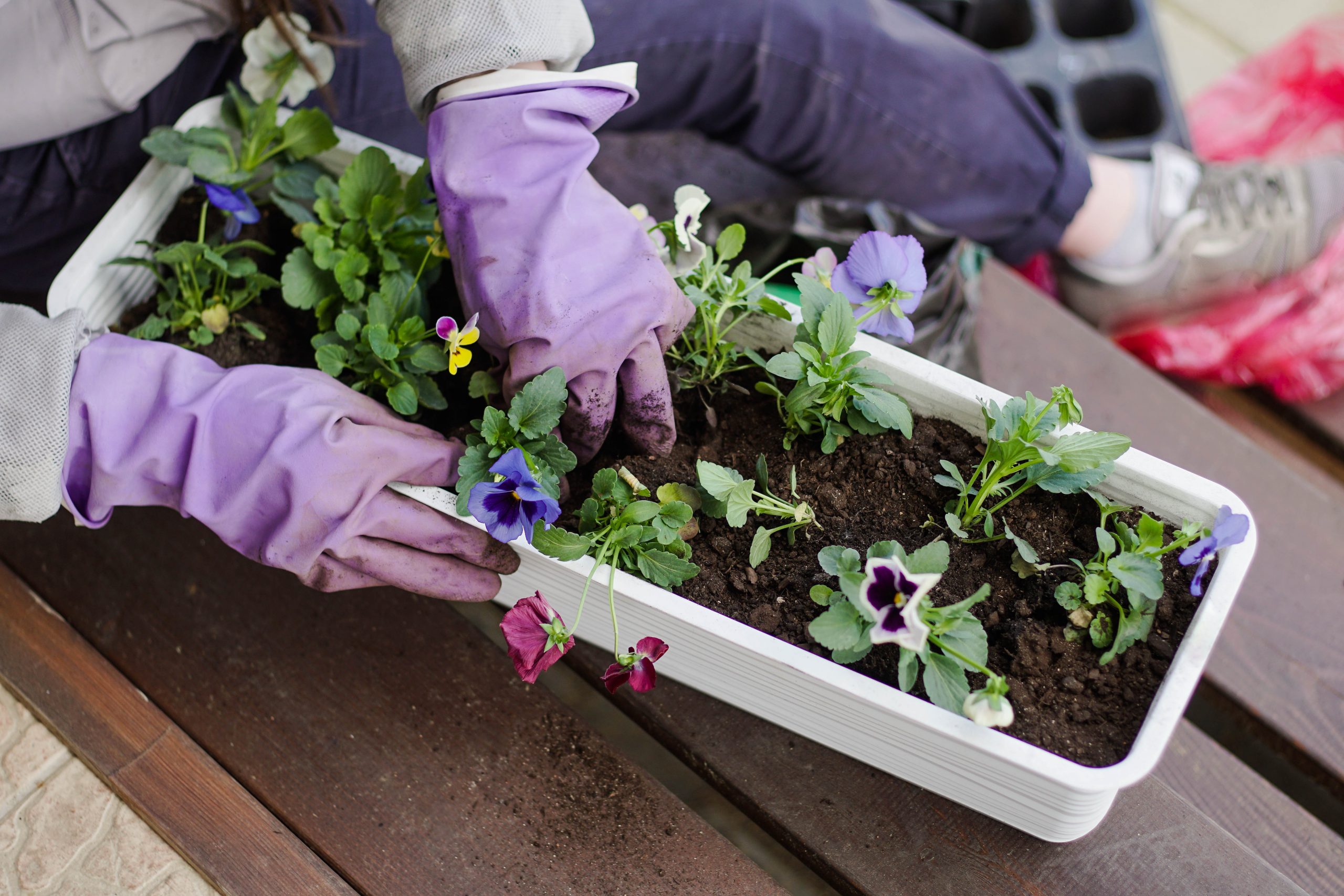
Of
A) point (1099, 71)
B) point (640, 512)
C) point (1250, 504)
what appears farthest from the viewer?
point (1099, 71)

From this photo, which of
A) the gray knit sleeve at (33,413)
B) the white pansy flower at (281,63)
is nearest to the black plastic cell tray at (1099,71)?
Answer: the white pansy flower at (281,63)

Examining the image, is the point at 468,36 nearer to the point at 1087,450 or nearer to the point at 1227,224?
the point at 1087,450

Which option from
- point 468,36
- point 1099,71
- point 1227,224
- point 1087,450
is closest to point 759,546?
point 1087,450

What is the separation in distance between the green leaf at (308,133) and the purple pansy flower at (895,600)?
1.94ft

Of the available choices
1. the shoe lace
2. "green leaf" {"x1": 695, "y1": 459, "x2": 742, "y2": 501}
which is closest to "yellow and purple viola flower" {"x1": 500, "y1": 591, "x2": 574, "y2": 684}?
"green leaf" {"x1": 695, "y1": 459, "x2": 742, "y2": 501}

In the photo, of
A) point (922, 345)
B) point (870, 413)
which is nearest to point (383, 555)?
point (870, 413)

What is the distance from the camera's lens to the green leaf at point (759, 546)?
0.67 meters

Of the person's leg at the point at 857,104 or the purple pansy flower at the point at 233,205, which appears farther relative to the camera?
the person's leg at the point at 857,104

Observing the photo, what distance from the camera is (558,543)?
24.7 inches

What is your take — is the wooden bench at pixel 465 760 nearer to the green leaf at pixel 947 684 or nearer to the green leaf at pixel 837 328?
the green leaf at pixel 947 684

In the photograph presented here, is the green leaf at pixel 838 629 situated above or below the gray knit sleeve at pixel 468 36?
below

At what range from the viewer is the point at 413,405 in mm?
733

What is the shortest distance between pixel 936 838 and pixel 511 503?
443 mm

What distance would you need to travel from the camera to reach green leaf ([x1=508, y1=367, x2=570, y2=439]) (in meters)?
0.65
